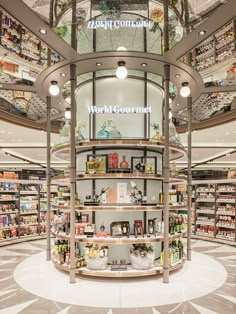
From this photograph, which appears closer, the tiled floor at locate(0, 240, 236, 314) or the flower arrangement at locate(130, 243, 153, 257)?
the tiled floor at locate(0, 240, 236, 314)

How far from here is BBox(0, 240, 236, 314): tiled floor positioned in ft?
12.3

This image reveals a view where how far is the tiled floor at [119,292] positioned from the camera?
376 cm

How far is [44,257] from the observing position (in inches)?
259

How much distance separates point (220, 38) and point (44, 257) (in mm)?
8821

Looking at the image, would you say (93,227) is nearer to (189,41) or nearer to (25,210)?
(189,41)

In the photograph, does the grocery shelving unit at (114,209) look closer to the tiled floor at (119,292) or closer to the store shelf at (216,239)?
the tiled floor at (119,292)

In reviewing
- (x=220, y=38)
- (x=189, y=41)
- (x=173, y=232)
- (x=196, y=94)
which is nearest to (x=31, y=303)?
(x=173, y=232)

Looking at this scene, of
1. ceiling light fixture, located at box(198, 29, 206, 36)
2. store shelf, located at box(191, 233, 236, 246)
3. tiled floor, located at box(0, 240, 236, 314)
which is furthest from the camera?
store shelf, located at box(191, 233, 236, 246)

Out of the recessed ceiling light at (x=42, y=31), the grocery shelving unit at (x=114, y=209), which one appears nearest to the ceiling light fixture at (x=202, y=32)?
the grocery shelving unit at (x=114, y=209)

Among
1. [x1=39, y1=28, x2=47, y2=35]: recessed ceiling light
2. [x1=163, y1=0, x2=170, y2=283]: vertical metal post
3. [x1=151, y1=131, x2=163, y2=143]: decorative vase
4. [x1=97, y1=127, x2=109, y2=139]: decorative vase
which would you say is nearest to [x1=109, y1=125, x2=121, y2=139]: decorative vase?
[x1=97, y1=127, x2=109, y2=139]: decorative vase

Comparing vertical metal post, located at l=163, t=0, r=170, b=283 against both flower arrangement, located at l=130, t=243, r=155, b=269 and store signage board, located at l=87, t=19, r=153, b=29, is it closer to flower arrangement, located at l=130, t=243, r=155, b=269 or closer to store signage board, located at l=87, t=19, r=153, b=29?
flower arrangement, located at l=130, t=243, r=155, b=269

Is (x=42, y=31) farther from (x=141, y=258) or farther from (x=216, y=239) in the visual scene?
(x=216, y=239)

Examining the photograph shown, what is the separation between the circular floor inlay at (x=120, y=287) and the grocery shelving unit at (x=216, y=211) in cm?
392

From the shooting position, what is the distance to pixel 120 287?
14.9 feet
